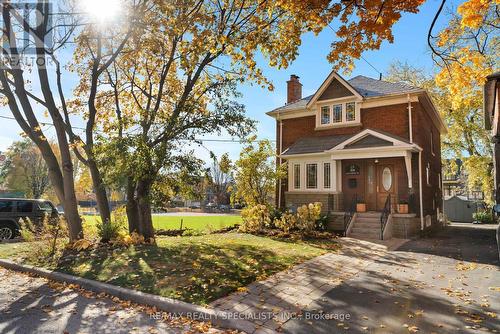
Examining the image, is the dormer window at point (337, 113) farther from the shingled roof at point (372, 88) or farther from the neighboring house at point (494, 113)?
the neighboring house at point (494, 113)

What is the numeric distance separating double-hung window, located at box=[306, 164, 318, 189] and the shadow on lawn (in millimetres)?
8425

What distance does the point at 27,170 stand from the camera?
4722 centimetres

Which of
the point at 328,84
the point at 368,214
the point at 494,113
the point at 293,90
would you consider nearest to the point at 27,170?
the point at 293,90

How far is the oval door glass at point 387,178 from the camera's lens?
56.7 ft

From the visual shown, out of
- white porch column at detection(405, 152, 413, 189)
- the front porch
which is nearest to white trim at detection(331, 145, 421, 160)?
the front porch

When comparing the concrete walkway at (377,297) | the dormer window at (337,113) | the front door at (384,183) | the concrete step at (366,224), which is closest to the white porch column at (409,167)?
the front door at (384,183)

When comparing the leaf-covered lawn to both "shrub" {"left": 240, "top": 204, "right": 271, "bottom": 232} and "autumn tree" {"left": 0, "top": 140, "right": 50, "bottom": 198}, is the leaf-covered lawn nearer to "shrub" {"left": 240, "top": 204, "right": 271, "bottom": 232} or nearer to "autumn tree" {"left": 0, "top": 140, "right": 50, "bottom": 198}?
"shrub" {"left": 240, "top": 204, "right": 271, "bottom": 232}

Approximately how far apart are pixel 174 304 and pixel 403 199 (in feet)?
46.1

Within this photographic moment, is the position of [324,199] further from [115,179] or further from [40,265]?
[40,265]

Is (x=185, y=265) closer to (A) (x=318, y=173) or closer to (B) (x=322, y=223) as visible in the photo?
(B) (x=322, y=223)

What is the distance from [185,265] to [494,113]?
6660 millimetres

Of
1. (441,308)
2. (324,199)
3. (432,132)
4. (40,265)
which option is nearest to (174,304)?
(441,308)

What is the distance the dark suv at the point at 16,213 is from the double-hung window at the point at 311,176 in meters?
12.5

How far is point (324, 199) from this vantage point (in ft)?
58.1
